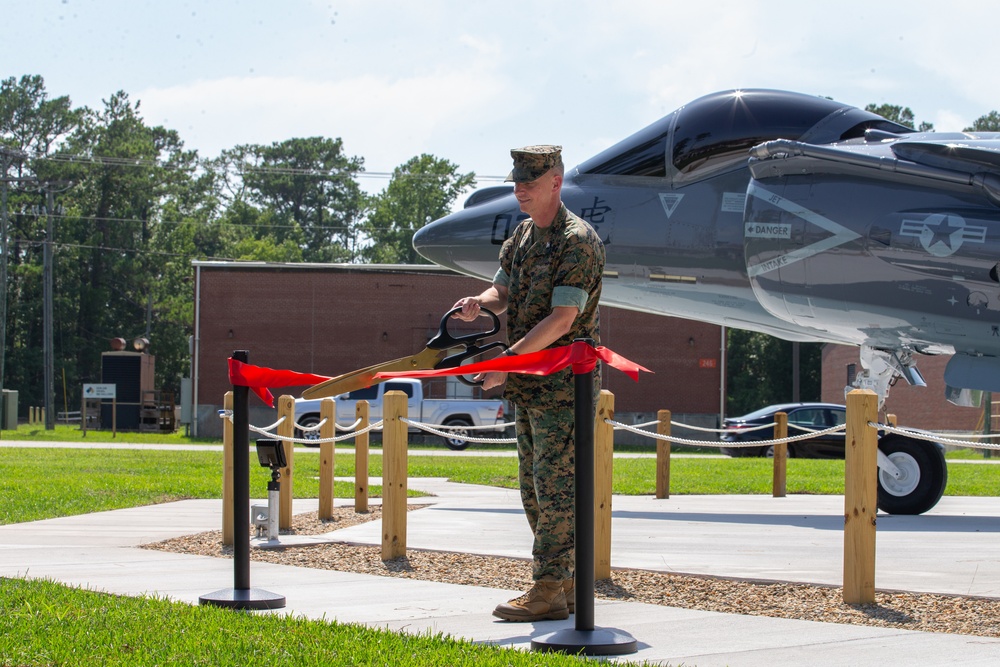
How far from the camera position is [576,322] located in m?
5.56

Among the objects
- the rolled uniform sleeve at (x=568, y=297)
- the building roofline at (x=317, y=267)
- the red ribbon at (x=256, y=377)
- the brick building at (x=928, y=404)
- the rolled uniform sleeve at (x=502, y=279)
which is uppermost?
the building roofline at (x=317, y=267)

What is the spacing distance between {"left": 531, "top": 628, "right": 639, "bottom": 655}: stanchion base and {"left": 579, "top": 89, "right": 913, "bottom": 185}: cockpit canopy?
7756 millimetres

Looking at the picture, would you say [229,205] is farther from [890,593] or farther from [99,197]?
[890,593]

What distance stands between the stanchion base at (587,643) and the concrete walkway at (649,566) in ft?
0.32

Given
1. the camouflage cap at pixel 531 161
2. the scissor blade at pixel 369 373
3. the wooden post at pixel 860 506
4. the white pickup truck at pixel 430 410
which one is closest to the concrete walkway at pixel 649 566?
the wooden post at pixel 860 506

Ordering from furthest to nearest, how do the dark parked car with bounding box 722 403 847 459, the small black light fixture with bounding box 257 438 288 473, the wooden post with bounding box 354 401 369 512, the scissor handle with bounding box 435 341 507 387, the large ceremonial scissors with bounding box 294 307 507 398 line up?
the dark parked car with bounding box 722 403 847 459 < the wooden post with bounding box 354 401 369 512 < the small black light fixture with bounding box 257 438 288 473 < the large ceremonial scissors with bounding box 294 307 507 398 < the scissor handle with bounding box 435 341 507 387

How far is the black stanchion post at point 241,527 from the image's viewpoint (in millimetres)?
5758

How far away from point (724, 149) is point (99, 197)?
2874 inches

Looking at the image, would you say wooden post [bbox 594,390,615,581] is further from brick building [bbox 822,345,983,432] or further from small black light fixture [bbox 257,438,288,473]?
brick building [bbox 822,345,983,432]

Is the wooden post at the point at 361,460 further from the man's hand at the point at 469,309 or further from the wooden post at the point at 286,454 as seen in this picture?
the man's hand at the point at 469,309

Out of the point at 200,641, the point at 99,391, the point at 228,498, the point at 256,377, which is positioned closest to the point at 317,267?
the point at 99,391

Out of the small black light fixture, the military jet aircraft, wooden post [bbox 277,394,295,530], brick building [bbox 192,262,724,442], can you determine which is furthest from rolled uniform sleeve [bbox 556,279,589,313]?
brick building [bbox 192,262,724,442]

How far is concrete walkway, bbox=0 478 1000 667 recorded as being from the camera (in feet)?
16.5

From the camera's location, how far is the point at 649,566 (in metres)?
7.48
